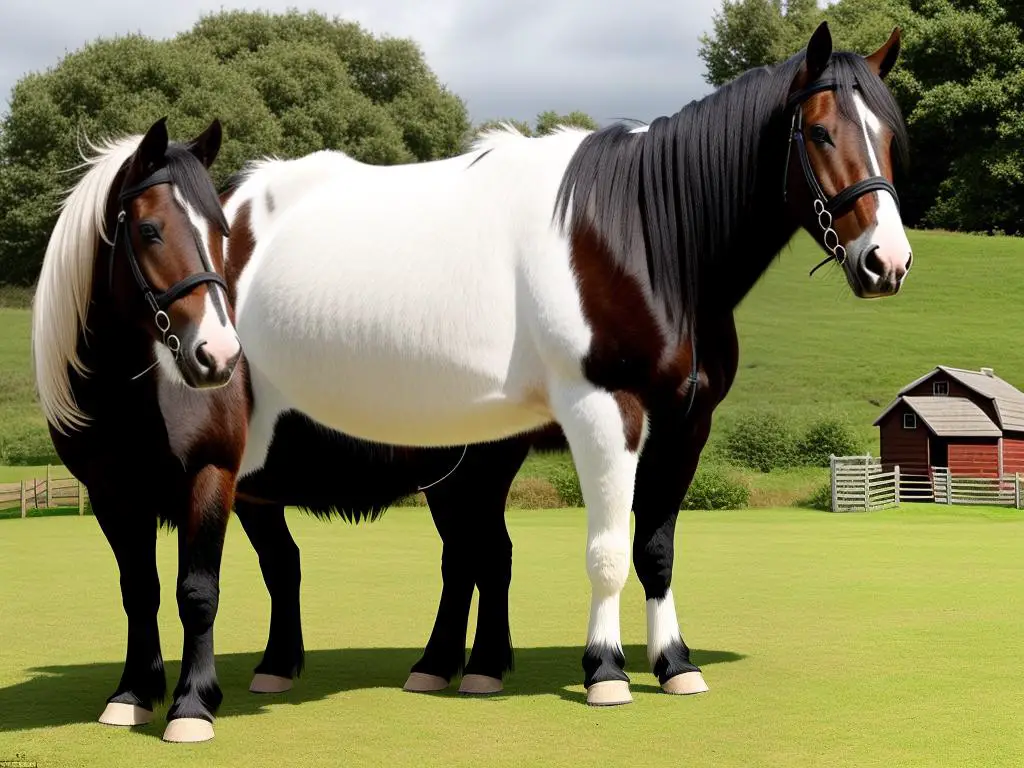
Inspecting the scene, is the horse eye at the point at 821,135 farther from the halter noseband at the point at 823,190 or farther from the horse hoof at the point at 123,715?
the horse hoof at the point at 123,715

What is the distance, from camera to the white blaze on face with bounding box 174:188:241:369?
17.4 ft

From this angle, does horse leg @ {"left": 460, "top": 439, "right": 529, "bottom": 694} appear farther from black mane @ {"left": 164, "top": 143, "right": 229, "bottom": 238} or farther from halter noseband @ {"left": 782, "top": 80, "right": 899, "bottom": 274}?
black mane @ {"left": 164, "top": 143, "right": 229, "bottom": 238}

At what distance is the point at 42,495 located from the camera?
90.0ft

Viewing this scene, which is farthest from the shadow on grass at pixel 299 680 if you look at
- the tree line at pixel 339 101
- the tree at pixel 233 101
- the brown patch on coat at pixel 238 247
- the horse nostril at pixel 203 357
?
the tree line at pixel 339 101

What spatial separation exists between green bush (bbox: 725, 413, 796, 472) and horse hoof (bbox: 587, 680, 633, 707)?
2801cm

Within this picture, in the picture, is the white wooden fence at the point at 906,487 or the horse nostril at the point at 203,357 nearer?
the horse nostril at the point at 203,357

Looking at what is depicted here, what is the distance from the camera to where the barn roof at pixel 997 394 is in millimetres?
33812

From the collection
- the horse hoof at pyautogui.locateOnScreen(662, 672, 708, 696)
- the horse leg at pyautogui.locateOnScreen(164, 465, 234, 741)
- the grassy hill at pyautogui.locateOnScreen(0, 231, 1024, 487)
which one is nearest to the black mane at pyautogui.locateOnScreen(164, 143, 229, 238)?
the horse leg at pyautogui.locateOnScreen(164, 465, 234, 741)

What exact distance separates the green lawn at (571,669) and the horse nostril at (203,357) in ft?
5.73

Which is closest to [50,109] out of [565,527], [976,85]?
[565,527]

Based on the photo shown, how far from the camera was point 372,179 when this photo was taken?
7.12 meters

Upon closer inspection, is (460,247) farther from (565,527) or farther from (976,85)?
(976,85)

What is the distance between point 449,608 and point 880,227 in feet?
11.0

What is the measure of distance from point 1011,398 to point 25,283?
116 feet
